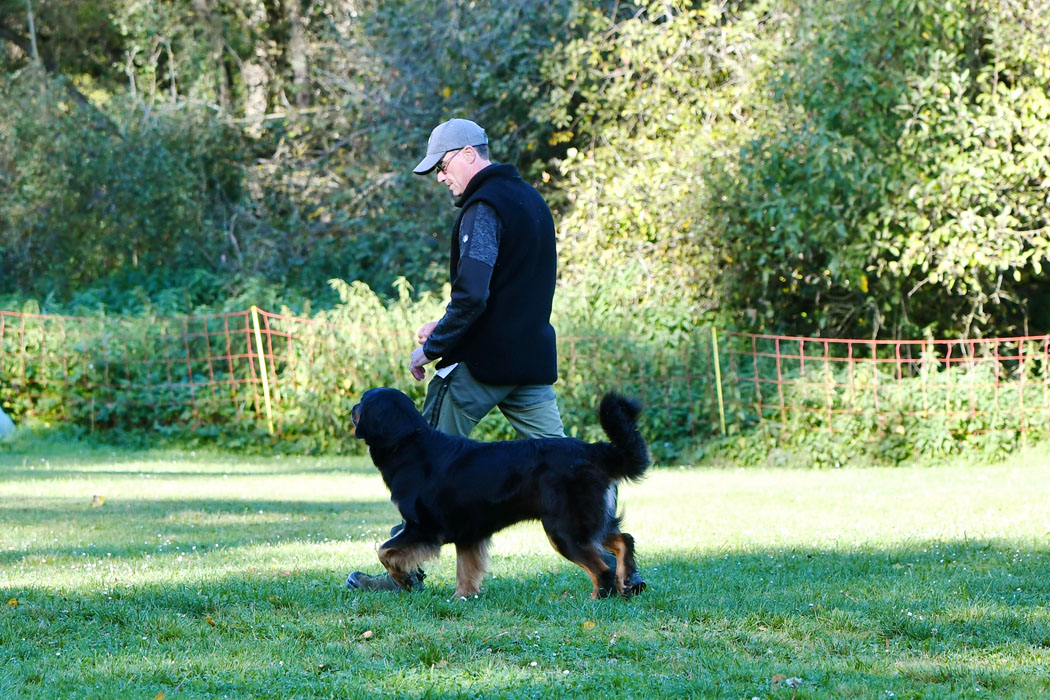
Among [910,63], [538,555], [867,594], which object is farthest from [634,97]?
[867,594]

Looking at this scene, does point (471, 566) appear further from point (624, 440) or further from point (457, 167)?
point (457, 167)

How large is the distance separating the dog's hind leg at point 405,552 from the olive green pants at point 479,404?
0.61 meters

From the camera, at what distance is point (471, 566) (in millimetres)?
5324

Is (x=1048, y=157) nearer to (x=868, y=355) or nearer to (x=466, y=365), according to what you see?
(x=868, y=355)

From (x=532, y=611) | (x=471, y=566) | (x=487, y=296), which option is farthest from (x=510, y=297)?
(x=532, y=611)

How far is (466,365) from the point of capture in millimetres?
5574

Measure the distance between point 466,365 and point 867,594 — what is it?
213 centimetres

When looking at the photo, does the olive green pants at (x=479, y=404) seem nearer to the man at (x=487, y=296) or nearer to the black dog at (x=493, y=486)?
the man at (x=487, y=296)

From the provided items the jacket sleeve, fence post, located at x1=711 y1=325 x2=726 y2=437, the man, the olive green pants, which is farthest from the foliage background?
the jacket sleeve

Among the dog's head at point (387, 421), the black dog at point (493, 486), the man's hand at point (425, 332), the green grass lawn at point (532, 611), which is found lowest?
the green grass lawn at point (532, 611)

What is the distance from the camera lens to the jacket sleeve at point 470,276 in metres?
5.34

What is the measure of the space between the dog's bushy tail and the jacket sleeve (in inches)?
29.3

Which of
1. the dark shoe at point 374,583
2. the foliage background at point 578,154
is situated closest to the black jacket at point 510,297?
the dark shoe at point 374,583

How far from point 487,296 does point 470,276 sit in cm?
12
